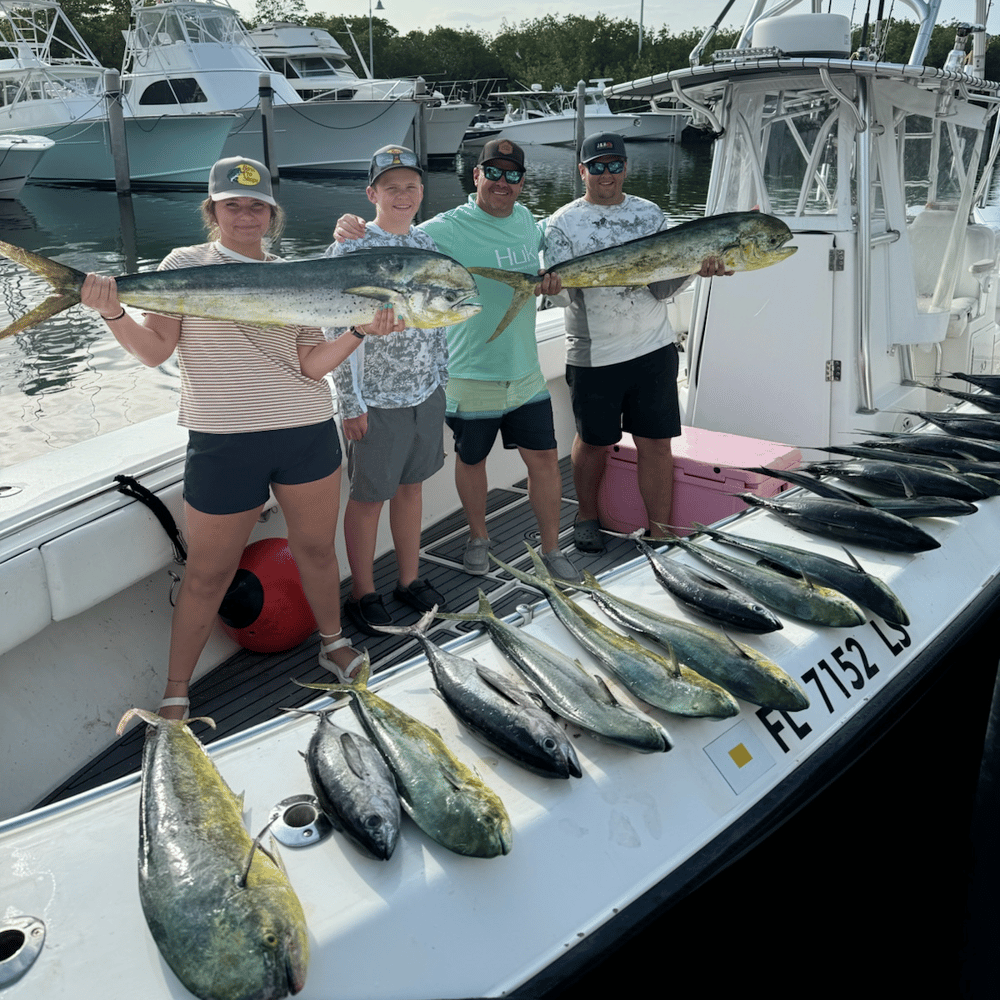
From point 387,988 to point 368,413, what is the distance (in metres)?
2.27

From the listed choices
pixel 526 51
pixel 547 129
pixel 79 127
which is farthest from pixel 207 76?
pixel 526 51

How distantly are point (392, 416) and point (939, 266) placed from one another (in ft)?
13.7

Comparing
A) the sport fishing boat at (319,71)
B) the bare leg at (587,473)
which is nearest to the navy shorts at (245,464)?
the bare leg at (587,473)

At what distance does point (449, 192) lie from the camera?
29.8m

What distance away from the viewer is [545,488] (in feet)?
13.3

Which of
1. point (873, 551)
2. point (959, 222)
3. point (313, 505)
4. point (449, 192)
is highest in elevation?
point (959, 222)

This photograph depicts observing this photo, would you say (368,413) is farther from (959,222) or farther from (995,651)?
(959,222)

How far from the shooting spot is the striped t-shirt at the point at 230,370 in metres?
2.75

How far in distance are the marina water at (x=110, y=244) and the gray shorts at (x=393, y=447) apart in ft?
7.64

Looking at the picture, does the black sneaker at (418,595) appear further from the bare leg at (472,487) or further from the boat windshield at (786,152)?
the boat windshield at (786,152)

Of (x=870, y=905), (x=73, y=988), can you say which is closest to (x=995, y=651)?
(x=870, y=905)

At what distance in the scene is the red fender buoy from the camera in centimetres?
345

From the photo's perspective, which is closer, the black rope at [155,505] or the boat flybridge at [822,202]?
the black rope at [155,505]

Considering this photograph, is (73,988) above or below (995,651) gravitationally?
above
